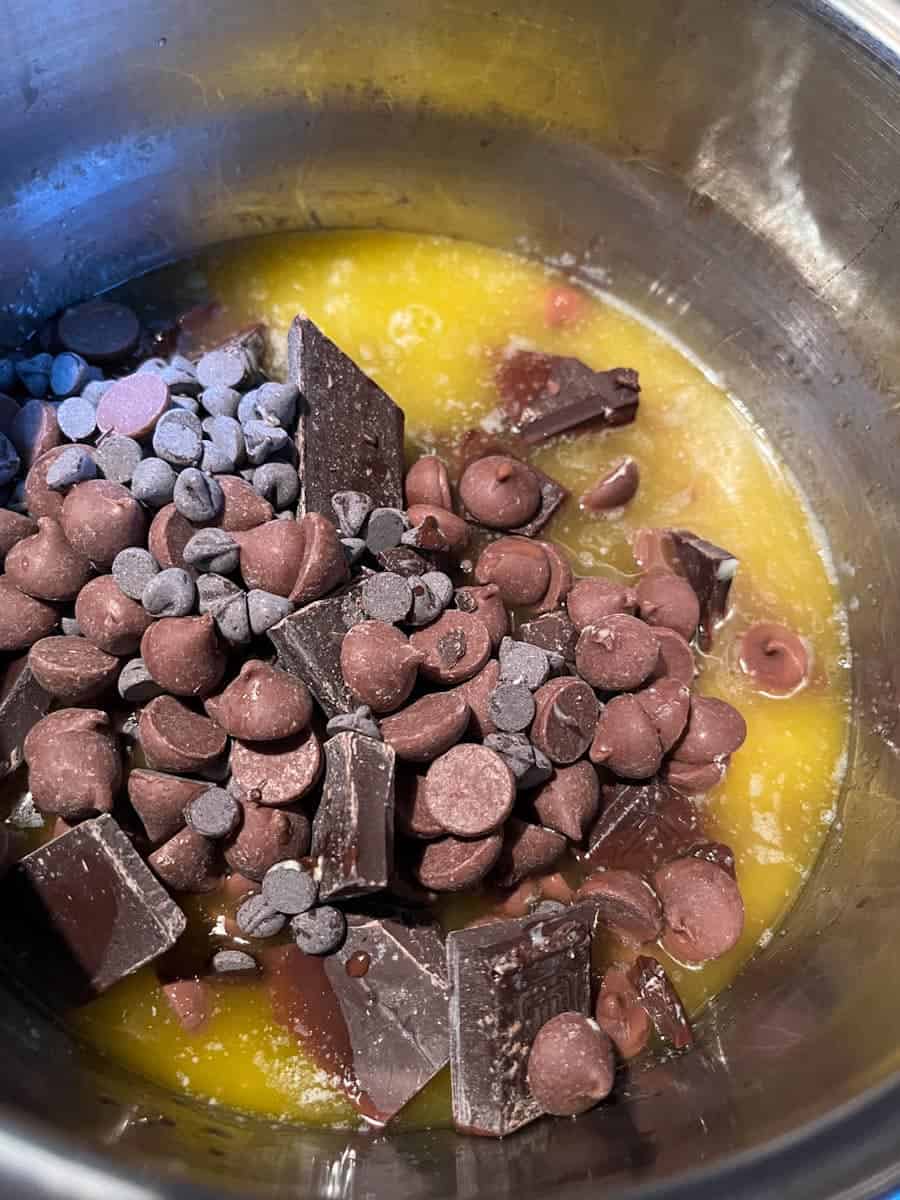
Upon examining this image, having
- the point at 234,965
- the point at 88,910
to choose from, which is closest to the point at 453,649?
the point at 234,965

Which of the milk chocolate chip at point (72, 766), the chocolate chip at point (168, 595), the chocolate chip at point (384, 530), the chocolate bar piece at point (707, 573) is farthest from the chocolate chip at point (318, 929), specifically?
the chocolate bar piece at point (707, 573)

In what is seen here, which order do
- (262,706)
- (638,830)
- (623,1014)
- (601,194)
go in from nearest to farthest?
(262,706)
(623,1014)
(638,830)
(601,194)

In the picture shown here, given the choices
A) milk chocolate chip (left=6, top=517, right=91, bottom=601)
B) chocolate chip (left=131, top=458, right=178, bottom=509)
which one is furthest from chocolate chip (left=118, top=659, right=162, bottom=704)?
chocolate chip (left=131, top=458, right=178, bottom=509)

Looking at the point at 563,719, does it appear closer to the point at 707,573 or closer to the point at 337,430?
the point at 707,573

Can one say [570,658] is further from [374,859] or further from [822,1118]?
[822,1118]

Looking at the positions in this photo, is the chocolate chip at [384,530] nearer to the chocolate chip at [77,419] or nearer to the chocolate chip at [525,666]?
the chocolate chip at [525,666]

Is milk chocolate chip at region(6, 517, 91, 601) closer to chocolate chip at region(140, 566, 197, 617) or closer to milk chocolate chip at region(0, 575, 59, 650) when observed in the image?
milk chocolate chip at region(0, 575, 59, 650)
